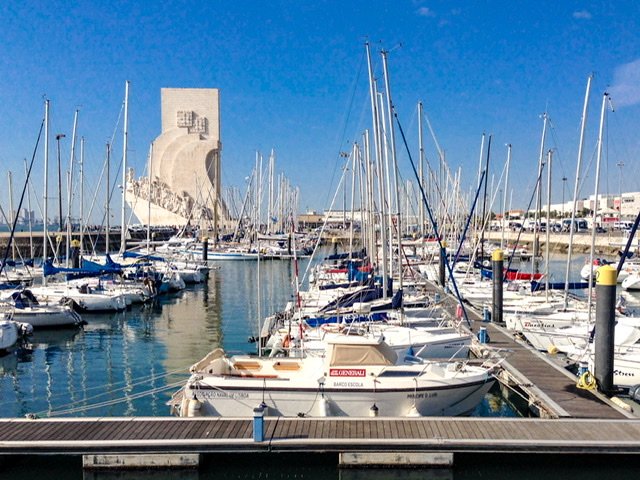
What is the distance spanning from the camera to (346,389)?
13406 millimetres

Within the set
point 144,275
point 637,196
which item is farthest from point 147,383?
point 637,196

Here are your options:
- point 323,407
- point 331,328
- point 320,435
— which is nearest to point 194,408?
point 323,407

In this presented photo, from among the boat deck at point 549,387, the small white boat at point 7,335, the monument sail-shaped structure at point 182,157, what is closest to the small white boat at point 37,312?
the small white boat at point 7,335

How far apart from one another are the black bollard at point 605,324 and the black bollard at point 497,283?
9.42 meters

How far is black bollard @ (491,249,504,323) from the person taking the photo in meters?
24.1

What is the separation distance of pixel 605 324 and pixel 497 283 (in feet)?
32.1

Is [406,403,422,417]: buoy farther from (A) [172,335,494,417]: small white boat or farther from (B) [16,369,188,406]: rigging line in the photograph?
(B) [16,369,188,406]: rigging line

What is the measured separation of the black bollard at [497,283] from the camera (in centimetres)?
2406

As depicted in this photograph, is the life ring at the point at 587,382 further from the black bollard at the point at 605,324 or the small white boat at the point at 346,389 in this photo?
the small white boat at the point at 346,389

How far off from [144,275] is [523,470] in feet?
103

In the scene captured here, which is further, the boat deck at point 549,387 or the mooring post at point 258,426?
the boat deck at point 549,387

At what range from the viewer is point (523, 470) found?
12047mm

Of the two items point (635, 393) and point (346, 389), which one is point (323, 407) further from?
point (635, 393)

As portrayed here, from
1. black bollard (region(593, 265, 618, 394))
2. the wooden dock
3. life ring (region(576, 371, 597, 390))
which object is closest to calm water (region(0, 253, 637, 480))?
the wooden dock
